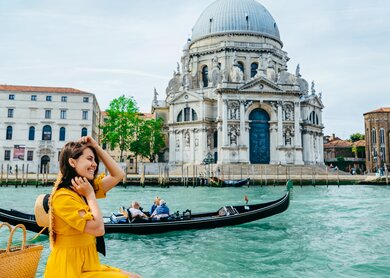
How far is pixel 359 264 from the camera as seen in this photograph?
6.89m

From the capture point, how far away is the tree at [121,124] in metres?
35.2

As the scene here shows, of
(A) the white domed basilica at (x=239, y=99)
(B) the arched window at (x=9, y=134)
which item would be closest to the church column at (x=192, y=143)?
(A) the white domed basilica at (x=239, y=99)

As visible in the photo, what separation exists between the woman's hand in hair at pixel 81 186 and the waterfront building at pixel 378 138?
46130 millimetres

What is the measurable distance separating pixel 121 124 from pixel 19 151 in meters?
9.59

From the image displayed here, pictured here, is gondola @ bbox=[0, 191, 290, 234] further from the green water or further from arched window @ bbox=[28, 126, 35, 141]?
arched window @ bbox=[28, 126, 35, 141]

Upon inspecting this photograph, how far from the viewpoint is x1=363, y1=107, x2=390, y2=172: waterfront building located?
43.4 meters

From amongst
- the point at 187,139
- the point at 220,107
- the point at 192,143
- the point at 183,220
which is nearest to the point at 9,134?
the point at 187,139

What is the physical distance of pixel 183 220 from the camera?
9.39 meters

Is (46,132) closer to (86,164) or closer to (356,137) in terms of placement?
(86,164)

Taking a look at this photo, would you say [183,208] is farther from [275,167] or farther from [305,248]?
[275,167]

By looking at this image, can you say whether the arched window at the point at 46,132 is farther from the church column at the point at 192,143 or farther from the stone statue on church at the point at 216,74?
the stone statue on church at the point at 216,74

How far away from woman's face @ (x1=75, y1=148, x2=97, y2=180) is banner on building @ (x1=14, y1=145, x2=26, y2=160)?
35218mm

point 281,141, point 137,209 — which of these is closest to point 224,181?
point 281,141

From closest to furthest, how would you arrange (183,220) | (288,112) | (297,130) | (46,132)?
(183,220)
(297,130)
(288,112)
(46,132)
